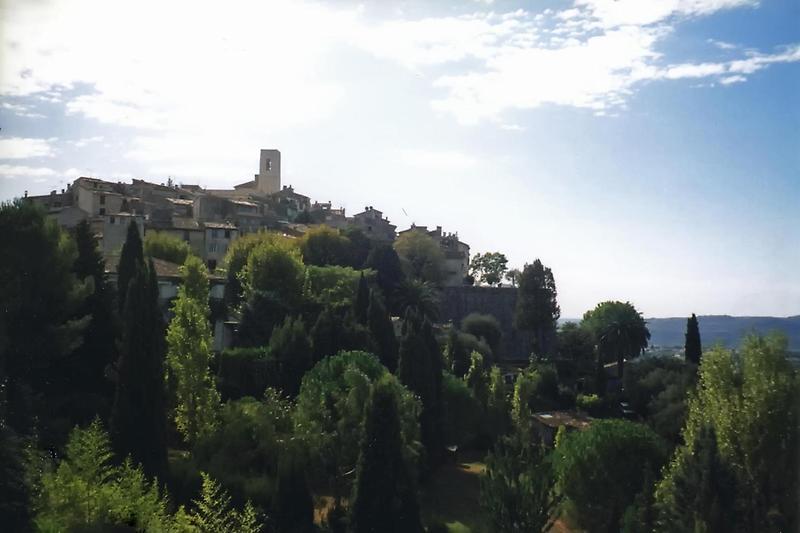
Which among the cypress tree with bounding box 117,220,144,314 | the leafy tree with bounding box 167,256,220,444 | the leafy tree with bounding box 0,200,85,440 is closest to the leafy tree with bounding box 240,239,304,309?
the cypress tree with bounding box 117,220,144,314

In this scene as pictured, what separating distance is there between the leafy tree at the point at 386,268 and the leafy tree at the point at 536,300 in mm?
9532

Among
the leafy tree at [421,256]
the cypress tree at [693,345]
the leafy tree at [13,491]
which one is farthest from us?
the leafy tree at [421,256]

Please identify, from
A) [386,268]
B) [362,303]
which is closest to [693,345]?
[386,268]

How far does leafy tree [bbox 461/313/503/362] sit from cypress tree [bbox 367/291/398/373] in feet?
54.8

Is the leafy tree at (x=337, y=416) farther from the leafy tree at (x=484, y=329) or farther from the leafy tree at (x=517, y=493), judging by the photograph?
the leafy tree at (x=484, y=329)

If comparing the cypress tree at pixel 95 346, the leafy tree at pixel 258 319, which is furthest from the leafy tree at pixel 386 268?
the cypress tree at pixel 95 346

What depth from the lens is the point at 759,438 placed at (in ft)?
65.7

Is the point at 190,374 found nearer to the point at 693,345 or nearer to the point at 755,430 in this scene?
the point at 755,430

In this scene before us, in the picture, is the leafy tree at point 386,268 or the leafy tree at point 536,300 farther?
the leafy tree at point 536,300

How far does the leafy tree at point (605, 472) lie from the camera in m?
23.9

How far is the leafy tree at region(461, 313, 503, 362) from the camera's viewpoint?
4791 cm

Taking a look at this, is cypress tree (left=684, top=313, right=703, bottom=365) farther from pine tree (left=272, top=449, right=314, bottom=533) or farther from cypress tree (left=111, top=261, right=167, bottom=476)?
cypress tree (left=111, top=261, right=167, bottom=476)

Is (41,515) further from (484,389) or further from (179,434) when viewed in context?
(484,389)

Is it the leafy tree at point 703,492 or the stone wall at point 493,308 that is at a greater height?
the stone wall at point 493,308
